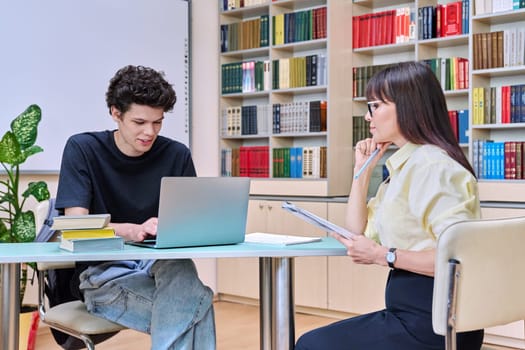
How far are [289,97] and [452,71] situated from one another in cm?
127

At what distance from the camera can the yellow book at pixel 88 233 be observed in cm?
193

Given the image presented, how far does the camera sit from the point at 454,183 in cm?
179

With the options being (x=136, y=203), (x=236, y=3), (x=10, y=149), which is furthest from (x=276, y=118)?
(x=136, y=203)

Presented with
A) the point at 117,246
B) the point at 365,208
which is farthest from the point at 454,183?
the point at 117,246

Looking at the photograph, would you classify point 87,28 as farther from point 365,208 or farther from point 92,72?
point 365,208

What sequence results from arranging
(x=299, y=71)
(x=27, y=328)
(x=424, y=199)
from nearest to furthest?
(x=424, y=199), (x=27, y=328), (x=299, y=71)

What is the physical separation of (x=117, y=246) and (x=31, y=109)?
6.38ft

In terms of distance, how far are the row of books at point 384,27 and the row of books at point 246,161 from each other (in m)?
0.99

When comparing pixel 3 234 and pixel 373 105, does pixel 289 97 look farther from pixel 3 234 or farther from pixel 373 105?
pixel 373 105

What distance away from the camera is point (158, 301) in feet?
7.00

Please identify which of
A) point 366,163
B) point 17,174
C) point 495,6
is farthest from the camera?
point 495,6

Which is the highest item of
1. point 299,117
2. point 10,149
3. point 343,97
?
point 343,97

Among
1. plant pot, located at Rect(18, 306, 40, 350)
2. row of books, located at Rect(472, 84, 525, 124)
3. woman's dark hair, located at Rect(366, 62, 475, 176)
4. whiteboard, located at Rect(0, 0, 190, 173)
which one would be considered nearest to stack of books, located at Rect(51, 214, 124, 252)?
woman's dark hair, located at Rect(366, 62, 475, 176)

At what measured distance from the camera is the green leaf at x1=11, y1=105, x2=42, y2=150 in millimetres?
3613
